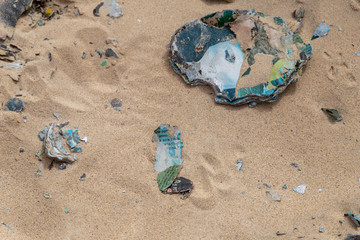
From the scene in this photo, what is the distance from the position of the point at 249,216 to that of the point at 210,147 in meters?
0.56

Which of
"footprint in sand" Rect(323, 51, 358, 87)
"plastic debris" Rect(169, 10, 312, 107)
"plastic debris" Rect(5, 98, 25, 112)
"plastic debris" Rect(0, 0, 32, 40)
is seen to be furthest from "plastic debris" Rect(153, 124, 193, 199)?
"plastic debris" Rect(0, 0, 32, 40)

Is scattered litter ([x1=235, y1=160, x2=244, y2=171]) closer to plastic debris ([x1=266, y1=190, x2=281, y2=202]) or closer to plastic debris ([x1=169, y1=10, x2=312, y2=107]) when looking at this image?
plastic debris ([x1=266, y1=190, x2=281, y2=202])

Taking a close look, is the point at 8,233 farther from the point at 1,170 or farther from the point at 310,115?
the point at 310,115

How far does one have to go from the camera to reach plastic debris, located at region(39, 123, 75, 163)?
230 cm

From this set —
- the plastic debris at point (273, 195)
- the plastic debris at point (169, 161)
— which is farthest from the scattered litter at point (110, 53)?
the plastic debris at point (273, 195)

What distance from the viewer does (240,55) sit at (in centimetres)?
274

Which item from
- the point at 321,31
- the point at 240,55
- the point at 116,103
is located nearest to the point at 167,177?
Result: the point at 116,103

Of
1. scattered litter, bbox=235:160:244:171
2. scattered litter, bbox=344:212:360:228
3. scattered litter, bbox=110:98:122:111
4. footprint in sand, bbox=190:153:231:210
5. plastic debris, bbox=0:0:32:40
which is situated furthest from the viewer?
plastic debris, bbox=0:0:32:40

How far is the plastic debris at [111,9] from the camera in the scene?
3.04 m

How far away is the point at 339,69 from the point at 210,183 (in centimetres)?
151

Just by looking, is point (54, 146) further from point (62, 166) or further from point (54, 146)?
point (62, 166)

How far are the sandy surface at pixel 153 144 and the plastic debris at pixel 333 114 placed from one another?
0.05 metres

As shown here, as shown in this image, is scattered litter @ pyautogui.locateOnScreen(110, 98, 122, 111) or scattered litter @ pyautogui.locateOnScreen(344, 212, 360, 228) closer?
scattered litter @ pyautogui.locateOnScreen(344, 212, 360, 228)

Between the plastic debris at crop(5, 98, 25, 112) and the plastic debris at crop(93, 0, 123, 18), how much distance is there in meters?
1.08
